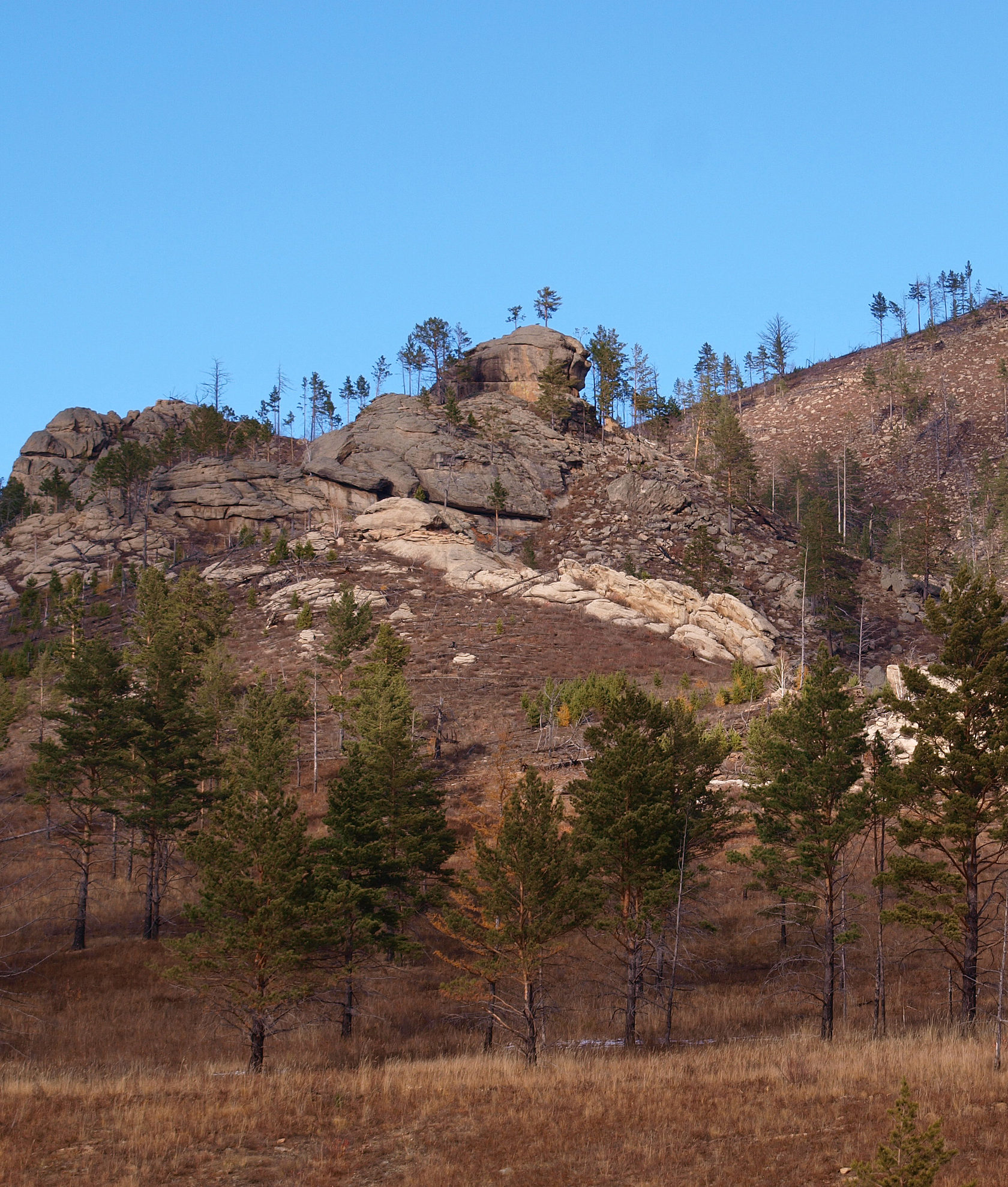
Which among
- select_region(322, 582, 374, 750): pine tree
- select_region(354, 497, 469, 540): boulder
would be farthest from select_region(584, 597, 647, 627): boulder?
select_region(322, 582, 374, 750): pine tree

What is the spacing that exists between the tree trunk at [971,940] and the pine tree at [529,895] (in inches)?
377

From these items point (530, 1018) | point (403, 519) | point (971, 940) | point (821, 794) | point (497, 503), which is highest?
point (497, 503)

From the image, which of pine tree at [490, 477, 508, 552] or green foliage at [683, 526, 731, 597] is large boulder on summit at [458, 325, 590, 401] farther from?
green foliage at [683, 526, 731, 597]

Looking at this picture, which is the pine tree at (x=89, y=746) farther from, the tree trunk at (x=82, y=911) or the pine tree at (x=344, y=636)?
the pine tree at (x=344, y=636)

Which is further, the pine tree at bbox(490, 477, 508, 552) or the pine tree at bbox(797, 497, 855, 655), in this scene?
the pine tree at bbox(490, 477, 508, 552)

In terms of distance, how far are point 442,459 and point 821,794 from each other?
8567 centimetres

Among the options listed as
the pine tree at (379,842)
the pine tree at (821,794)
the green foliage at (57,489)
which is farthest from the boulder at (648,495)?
the pine tree at (821,794)

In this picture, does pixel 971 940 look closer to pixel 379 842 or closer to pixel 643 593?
pixel 379 842

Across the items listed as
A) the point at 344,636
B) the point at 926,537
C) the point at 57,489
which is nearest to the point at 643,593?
the point at 926,537

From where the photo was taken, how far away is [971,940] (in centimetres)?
2402

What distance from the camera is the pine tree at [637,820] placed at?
87.9 ft

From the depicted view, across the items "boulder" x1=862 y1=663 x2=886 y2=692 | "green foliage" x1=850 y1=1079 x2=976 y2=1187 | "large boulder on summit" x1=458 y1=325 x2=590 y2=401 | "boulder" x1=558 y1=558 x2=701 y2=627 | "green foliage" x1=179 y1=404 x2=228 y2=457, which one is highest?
"large boulder on summit" x1=458 y1=325 x2=590 y2=401

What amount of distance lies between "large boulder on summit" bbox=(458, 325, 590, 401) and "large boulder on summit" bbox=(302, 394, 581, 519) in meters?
9.55

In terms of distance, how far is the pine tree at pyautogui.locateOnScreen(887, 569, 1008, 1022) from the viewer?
23.5m
